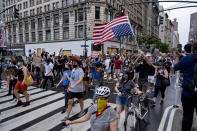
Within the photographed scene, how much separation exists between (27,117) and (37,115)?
34 cm

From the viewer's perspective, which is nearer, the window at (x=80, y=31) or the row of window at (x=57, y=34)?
the window at (x=80, y=31)

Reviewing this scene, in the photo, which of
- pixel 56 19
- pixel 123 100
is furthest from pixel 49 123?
pixel 56 19

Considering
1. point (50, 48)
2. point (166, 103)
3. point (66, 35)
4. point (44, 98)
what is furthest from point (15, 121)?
point (50, 48)

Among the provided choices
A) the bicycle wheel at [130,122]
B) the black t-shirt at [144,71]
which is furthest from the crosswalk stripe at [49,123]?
the black t-shirt at [144,71]

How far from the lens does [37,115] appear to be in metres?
5.43

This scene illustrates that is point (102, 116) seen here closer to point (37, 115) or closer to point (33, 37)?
point (37, 115)

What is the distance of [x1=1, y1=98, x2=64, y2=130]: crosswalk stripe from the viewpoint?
4.65 m

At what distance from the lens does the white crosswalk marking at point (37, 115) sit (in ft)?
15.0

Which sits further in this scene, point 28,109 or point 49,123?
point 28,109

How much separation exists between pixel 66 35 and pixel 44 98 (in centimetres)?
2816

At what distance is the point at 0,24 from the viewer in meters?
18.2

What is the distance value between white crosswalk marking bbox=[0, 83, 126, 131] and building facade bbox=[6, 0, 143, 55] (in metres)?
21.1

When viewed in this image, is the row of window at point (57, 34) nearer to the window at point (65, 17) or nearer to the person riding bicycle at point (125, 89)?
the window at point (65, 17)

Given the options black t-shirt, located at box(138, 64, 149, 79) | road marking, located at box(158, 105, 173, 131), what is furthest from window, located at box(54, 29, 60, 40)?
road marking, located at box(158, 105, 173, 131)
